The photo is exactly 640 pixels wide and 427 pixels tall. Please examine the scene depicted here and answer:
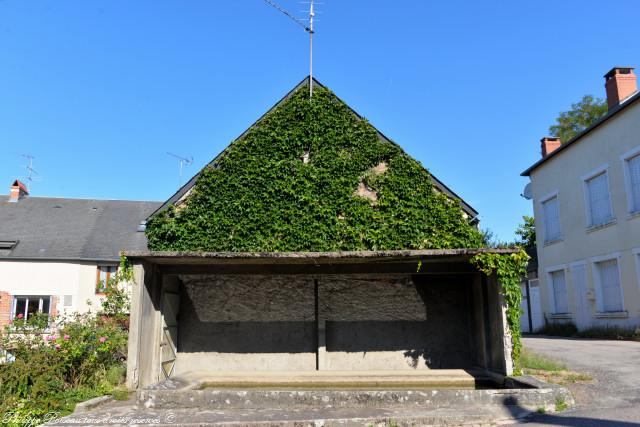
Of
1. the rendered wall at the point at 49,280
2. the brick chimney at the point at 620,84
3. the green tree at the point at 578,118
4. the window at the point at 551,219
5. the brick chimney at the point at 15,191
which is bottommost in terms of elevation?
the rendered wall at the point at 49,280

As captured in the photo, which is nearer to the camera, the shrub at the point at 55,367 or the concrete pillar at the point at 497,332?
the shrub at the point at 55,367

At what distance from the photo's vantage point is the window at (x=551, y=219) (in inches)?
753

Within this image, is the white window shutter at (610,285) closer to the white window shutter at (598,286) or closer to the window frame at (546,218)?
the white window shutter at (598,286)

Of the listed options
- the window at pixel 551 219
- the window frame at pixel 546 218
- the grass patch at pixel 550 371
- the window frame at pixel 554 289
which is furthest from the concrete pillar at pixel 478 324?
the window at pixel 551 219

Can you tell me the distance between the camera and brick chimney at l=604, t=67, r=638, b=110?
1681 centimetres

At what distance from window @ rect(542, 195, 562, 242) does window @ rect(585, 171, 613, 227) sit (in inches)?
77.8

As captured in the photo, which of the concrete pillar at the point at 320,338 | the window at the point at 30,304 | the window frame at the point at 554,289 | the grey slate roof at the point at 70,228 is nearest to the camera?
the concrete pillar at the point at 320,338

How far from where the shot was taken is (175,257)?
8.56 metres

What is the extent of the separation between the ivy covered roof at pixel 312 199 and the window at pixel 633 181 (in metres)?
6.68

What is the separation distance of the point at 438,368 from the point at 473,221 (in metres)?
3.20

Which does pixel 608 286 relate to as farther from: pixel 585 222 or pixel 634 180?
pixel 634 180

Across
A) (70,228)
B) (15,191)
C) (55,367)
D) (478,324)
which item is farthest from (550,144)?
(15,191)

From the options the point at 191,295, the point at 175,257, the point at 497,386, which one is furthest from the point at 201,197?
the point at 497,386

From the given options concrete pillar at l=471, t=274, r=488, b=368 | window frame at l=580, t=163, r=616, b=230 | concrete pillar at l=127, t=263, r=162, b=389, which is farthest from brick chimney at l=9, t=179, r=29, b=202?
window frame at l=580, t=163, r=616, b=230
